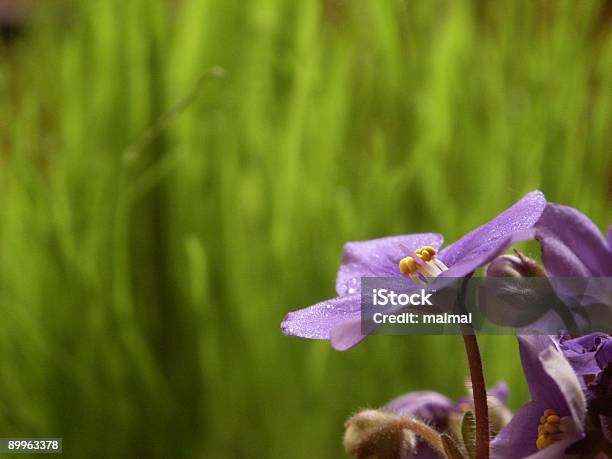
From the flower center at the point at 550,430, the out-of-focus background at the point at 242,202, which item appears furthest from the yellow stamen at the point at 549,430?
the out-of-focus background at the point at 242,202

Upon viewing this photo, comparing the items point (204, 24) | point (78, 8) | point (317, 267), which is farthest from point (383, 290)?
point (78, 8)

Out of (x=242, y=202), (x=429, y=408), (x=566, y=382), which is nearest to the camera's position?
(x=566, y=382)

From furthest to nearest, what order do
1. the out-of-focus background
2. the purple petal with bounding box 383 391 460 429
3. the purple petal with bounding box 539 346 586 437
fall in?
the out-of-focus background < the purple petal with bounding box 383 391 460 429 < the purple petal with bounding box 539 346 586 437

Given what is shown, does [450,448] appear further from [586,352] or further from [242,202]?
[242,202]

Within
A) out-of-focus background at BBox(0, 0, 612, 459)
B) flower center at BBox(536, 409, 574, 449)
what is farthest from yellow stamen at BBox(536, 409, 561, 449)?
out-of-focus background at BBox(0, 0, 612, 459)

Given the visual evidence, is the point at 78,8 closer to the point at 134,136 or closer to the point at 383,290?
the point at 134,136

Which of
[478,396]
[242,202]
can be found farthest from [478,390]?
[242,202]

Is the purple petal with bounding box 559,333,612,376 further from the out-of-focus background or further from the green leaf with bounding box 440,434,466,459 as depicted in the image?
the out-of-focus background

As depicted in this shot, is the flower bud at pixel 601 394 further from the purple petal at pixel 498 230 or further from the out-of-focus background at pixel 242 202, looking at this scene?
the out-of-focus background at pixel 242 202
